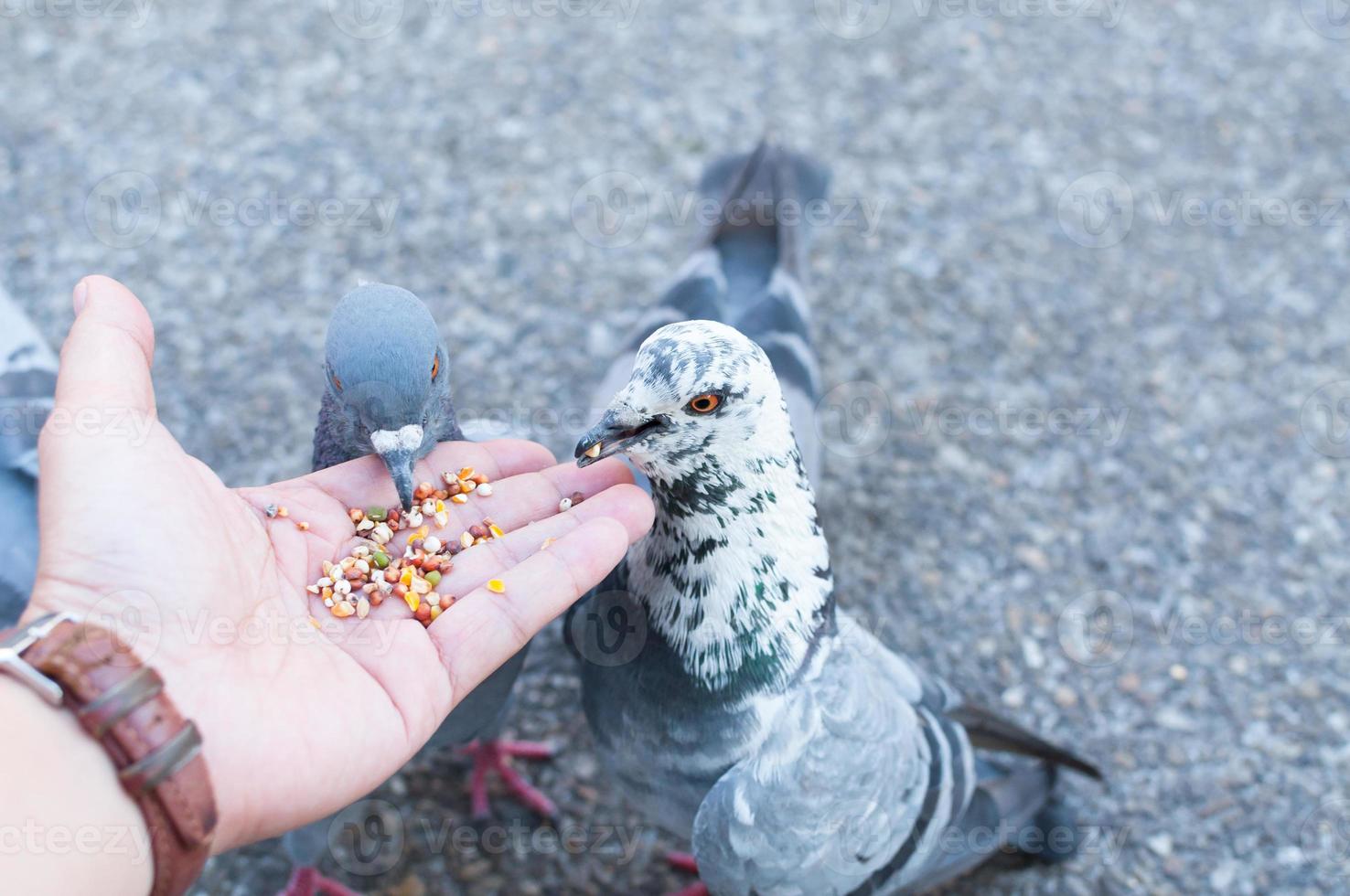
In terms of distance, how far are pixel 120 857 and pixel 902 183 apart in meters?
4.58

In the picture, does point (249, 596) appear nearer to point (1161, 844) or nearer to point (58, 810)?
point (58, 810)

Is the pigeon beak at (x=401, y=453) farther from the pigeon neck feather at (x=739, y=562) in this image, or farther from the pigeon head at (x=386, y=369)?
the pigeon neck feather at (x=739, y=562)

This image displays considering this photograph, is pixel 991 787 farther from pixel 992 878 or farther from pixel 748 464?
pixel 748 464


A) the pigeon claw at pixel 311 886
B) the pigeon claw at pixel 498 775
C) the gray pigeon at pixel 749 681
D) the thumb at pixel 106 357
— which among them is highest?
the thumb at pixel 106 357

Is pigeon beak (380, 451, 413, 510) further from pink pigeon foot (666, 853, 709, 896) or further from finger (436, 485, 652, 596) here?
pink pigeon foot (666, 853, 709, 896)

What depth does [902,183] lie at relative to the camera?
5.34 m

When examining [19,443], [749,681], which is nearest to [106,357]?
[19,443]

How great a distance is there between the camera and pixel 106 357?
228 cm

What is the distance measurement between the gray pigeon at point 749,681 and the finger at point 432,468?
1.49 ft

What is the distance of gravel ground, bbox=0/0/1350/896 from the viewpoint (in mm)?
3756

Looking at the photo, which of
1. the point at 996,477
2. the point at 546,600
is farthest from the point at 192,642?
the point at 996,477

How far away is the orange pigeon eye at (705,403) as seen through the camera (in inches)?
89.9

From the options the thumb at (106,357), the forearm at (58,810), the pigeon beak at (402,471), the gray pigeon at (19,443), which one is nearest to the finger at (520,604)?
the pigeon beak at (402,471)

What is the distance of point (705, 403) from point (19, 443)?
1.92 meters
